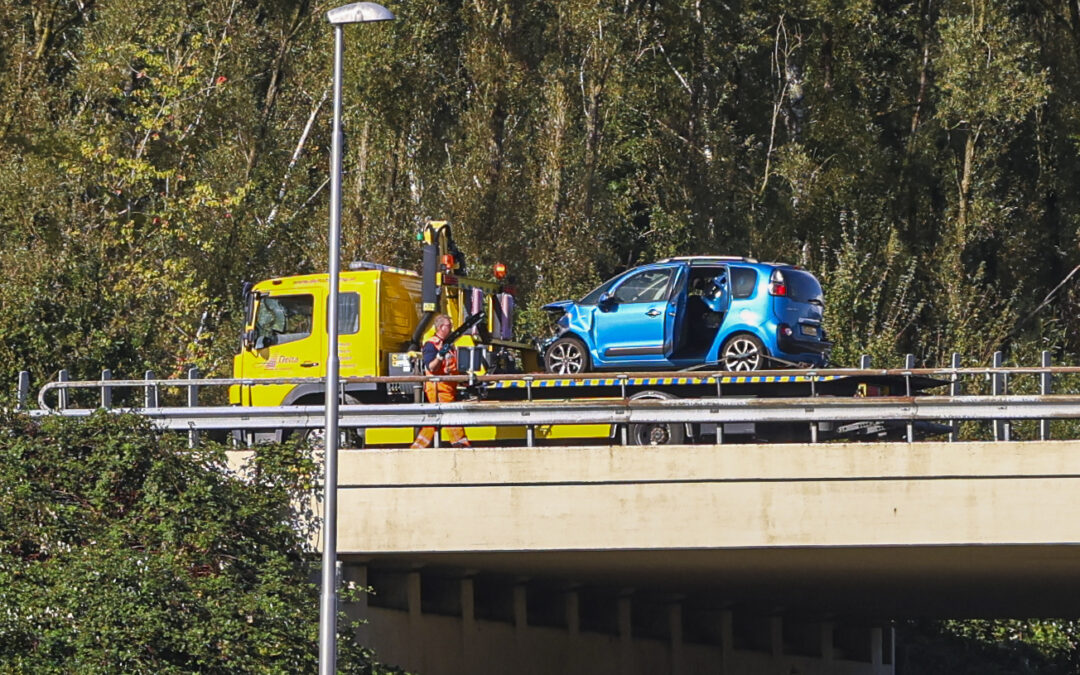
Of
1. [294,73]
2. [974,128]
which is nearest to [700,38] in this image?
[974,128]

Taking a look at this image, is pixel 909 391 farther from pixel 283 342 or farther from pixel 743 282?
pixel 283 342

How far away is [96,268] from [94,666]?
13758mm

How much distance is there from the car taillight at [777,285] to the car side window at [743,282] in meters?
0.20

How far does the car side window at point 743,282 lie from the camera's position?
A: 20.1 m

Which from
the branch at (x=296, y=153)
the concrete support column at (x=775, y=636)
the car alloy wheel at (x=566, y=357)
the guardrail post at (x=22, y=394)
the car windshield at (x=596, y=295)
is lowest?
the concrete support column at (x=775, y=636)

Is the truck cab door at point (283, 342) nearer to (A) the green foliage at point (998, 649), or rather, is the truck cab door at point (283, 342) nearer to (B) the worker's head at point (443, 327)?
(B) the worker's head at point (443, 327)

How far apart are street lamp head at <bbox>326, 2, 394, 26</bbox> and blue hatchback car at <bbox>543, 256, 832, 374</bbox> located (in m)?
6.66

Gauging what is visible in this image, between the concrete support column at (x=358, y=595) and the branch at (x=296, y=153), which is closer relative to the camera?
the concrete support column at (x=358, y=595)

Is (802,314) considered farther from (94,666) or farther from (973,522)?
(94,666)

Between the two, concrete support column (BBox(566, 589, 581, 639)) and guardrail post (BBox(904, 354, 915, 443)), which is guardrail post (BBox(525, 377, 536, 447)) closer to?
guardrail post (BBox(904, 354, 915, 443))

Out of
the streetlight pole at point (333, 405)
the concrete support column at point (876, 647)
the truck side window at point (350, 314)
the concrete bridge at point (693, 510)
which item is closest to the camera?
the streetlight pole at point (333, 405)

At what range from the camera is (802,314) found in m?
20.2

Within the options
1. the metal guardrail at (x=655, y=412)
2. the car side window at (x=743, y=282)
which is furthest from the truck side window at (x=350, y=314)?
the car side window at (x=743, y=282)

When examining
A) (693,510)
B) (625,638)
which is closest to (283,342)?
(693,510)
